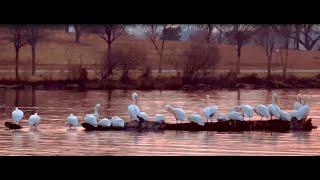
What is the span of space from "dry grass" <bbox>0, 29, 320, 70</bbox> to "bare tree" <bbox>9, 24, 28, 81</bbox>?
0.04 metres

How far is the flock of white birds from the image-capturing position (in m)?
6.74

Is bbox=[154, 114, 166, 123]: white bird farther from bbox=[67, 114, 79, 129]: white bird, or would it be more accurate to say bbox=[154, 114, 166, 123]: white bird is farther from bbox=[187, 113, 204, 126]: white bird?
bbox=[67, 114, 79, 129]: white bird

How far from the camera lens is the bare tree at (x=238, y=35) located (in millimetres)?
6848

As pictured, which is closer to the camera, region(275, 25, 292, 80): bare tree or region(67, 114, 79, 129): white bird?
region(67, 114, 79, 129): white bird

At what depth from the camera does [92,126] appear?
675 cm

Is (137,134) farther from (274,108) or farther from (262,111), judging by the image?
(274,108)

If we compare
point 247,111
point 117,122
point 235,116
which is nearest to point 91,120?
point 117,122

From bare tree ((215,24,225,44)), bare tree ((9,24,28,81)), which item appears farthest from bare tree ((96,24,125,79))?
bare tree ((215,24,225,44))

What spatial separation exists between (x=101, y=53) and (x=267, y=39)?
60.1 inches

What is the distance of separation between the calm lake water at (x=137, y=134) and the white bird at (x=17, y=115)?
57mm

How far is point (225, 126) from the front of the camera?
6.80 m

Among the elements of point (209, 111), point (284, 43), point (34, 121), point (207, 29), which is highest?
point (207, 29)

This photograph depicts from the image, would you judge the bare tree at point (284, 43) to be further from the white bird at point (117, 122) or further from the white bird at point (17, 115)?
the white bird at point (17, 115)
